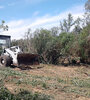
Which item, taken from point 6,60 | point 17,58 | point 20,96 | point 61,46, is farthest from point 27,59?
point 20,96

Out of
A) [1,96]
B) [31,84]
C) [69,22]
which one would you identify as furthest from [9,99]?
[69,22]

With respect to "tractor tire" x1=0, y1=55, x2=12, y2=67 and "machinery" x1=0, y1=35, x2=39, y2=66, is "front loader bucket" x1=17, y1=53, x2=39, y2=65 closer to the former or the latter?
"machinery" x1=0, y1=35, x2=39, y2=66

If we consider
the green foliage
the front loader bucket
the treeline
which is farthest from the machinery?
the green foliage

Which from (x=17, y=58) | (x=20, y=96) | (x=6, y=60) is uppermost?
(x=17, y=58)

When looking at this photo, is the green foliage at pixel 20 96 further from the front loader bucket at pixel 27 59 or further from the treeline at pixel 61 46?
the treeline at pixel 61 46

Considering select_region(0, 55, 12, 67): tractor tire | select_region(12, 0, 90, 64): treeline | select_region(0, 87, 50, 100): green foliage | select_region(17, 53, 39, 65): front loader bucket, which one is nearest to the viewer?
select_region(0, 87, 50, 100): green foliage

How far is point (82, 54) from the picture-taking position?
741 inches

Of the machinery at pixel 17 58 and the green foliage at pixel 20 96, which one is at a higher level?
the machinery at pixel 17 58

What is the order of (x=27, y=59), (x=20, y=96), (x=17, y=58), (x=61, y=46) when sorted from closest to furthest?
1. (x=20, y=96)
2. (x=17, y=58)
3. (x=27, y=59)
4. (x=61, y=46)

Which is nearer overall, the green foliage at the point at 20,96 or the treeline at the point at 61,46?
the green foliage at the point at 20,96

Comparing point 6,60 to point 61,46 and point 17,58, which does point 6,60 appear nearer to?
point 17,58

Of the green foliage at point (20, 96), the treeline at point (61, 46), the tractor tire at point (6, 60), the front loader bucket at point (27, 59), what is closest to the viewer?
the green foliage at point (20, 96)

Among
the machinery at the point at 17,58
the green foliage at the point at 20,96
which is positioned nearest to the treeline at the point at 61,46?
the machinery at the point at 17,58

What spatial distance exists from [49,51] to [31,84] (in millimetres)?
10285
